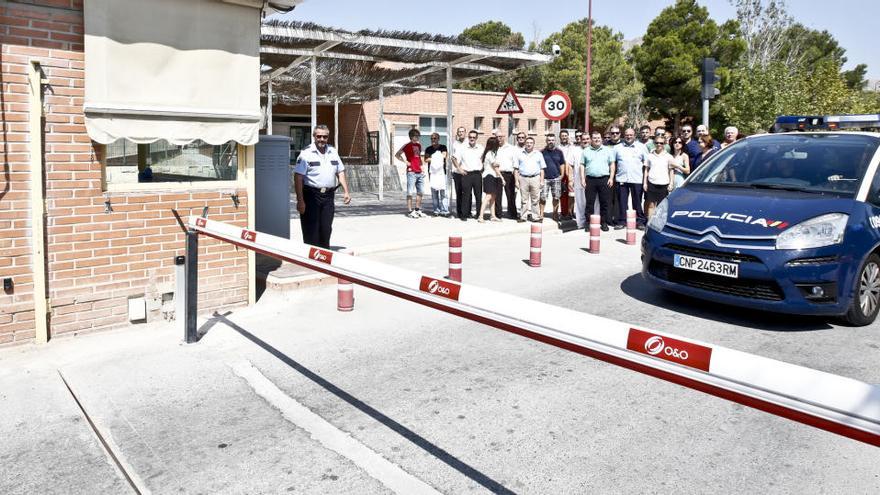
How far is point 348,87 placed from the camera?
65.6 feet

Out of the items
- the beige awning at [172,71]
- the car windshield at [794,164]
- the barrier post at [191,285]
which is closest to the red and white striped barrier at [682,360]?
the barrier post at [191,285]

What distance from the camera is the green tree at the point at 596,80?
44.0 m

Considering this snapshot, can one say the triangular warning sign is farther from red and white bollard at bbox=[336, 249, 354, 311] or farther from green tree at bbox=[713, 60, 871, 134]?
green tree at bbox=[713, 60, 871, 134]

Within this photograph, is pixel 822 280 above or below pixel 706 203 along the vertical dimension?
below

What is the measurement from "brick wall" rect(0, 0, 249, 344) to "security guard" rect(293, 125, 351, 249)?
191 cm

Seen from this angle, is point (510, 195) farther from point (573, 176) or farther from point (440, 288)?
point (440, 288)

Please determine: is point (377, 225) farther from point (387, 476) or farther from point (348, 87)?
point (387, 476)

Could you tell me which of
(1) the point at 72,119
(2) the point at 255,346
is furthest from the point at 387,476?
(1) the point at 72,119

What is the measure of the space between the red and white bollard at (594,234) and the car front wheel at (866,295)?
13.8 feet

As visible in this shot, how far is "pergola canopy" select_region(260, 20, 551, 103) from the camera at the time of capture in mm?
12211

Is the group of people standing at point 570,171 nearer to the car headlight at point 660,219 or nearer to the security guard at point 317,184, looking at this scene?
the car headlight at point 660,219

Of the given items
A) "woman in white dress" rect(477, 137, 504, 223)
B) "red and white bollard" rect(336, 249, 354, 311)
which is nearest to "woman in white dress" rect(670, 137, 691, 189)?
"woman in white dress" rect(477, 137, 504, 223)

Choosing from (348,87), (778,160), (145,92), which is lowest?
(778,160)

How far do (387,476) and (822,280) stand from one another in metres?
4.16
